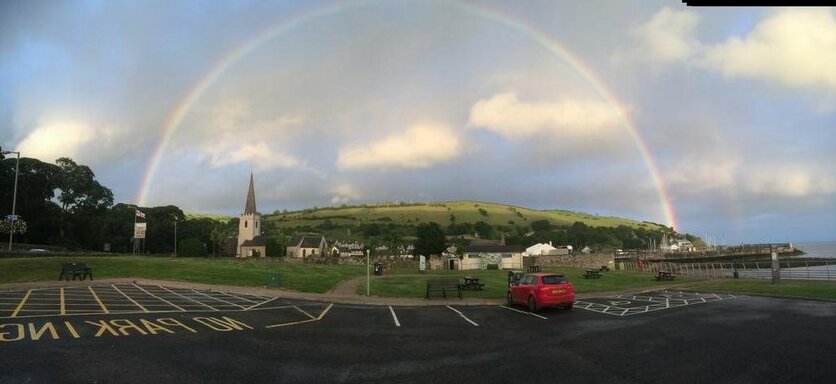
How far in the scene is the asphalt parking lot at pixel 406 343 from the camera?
32.2ft

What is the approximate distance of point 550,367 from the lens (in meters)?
10.5

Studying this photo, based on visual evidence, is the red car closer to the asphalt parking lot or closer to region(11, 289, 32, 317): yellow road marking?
the asphalt parking lot

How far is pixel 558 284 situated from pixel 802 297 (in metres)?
12.6

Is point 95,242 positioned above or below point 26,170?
below

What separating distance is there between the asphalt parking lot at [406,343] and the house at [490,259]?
67.0 meters

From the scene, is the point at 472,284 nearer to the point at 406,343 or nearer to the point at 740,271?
the point at 406,343

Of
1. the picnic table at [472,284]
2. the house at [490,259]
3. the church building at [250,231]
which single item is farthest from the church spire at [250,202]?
the picnic table at [472,284]

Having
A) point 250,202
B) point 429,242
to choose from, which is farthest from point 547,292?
point 250,202

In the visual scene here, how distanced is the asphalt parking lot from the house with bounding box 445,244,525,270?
67.0m

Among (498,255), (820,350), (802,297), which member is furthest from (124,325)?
(498,255)

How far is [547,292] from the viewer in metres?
21.4

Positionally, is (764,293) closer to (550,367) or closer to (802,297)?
(802,297)

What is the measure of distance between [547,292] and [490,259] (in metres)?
70.0

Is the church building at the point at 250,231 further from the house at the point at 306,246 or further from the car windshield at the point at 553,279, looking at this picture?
the car windshield at the point at 553,279
